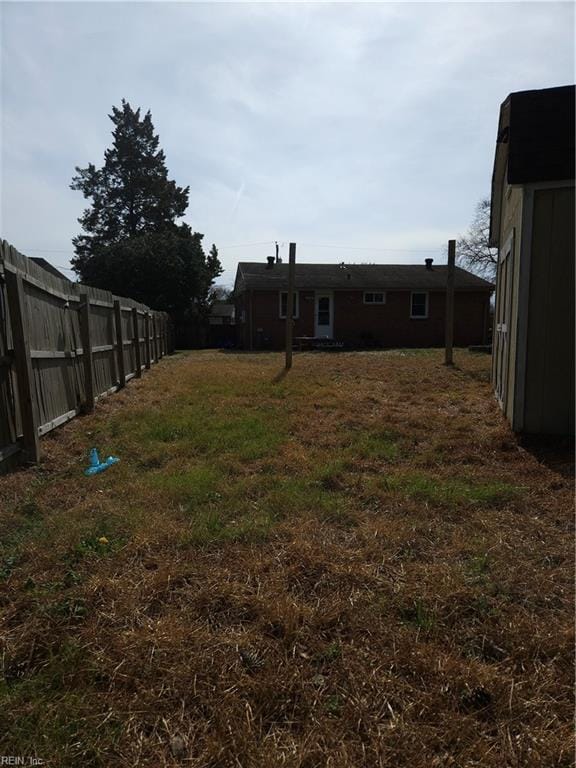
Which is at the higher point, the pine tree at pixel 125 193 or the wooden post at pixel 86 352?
the pine tree at pixel 125 193

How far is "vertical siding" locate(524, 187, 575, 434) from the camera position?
5.14 metres

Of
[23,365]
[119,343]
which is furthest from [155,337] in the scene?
[23,365]

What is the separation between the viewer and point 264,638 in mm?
2145

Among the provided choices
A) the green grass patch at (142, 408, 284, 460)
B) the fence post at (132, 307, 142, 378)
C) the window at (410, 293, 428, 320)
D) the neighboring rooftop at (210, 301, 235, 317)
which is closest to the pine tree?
the neighboring rooftop at (210, 301, 235, 317)

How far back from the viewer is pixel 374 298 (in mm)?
23828

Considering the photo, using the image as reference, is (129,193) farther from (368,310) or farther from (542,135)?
(542,135)

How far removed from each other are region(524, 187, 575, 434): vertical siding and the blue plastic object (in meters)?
4.44

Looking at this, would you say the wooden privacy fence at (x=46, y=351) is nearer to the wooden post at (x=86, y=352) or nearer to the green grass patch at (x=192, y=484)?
the wooden post at (x=86, y=352)

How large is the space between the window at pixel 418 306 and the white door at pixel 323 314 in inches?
157

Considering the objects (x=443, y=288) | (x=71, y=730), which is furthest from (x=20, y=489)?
(x=443, y=288)

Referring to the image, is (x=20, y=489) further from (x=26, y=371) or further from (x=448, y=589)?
(x=448, y=589)

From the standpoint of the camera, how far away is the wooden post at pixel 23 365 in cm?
434

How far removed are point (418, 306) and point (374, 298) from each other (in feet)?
7.32

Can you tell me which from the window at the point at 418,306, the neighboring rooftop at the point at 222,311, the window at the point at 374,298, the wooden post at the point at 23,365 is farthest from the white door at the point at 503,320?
the neighboring rooftop at the point at 222,311
